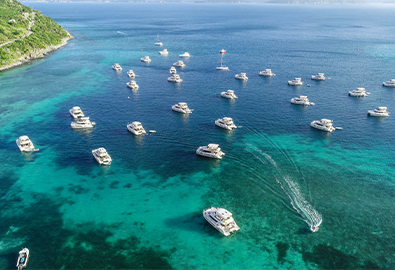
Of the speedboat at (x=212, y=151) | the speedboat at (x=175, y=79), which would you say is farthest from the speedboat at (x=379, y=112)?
the speedboat at (x=175, y=79)

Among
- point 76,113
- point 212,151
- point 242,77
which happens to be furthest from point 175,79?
point 212,151

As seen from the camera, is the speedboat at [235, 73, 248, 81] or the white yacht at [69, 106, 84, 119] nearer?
the white yacht at [69, 106, 84, 119]

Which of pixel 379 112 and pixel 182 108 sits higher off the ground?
pixel 379 112

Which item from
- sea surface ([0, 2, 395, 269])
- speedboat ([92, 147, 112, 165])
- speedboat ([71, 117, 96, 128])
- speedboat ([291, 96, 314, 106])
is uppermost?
speedboat ([291, 96, 314, 106])

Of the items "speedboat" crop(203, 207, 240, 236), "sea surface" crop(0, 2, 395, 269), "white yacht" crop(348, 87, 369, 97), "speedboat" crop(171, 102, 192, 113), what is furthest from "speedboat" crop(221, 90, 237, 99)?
"speedboat" crop(203, 207, 240, 236)

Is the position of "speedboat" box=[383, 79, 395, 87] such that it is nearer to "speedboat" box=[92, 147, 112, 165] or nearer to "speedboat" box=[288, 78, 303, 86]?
"speedboat" box=[288, 78, 303, 86]

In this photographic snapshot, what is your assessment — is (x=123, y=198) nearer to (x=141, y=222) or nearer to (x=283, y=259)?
(x=141, y=222)

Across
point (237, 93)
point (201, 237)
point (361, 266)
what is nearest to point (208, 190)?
point (201, 237)

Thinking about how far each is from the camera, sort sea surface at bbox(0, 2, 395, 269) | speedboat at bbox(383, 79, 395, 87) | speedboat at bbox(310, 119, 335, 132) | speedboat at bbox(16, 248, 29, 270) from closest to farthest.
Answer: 1. speedboat at bbox(16, 248, 29, 270)
2. sea surface at bbox(0, 2, 395, 269)
3. speedboat at bbox(310, 119, 335, 132)
4. speedboat at bbox(383, 79, 395, 87)

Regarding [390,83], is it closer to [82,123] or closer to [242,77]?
A: [242,77]
